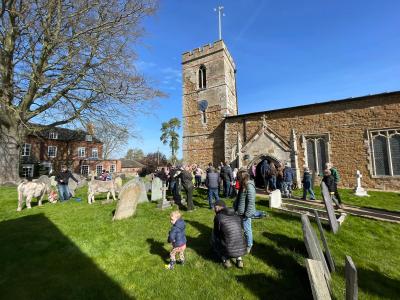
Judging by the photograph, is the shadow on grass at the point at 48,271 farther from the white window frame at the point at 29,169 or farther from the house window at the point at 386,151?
the white window frame at the point at 29,169

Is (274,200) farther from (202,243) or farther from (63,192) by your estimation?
(63,192)

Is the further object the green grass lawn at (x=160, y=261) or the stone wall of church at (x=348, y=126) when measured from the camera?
the stone wall of church at (x=348, y=126)

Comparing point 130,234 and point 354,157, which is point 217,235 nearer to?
point 130,234

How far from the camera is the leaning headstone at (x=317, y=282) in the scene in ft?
9.37

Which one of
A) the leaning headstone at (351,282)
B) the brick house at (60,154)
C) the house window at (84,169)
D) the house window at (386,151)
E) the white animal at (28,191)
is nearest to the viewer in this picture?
the leaning headstone at (351,282)

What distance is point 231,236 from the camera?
4434 mm

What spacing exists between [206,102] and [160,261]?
20.6 metres

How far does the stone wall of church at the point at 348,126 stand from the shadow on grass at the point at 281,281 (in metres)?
13.2

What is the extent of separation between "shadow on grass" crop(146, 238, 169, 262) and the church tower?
15820 mm

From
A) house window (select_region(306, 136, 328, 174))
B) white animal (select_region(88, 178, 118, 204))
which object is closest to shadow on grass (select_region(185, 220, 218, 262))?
white animal (select_region(88, 178, 118, 204))

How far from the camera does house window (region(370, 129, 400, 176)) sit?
14.0 metres

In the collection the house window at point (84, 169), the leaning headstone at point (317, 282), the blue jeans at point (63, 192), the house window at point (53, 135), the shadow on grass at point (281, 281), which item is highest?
the house window at point (53, 135)

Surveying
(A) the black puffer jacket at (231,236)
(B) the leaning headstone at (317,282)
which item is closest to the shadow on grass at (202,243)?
(A) the black puffer jacket at (231,236)

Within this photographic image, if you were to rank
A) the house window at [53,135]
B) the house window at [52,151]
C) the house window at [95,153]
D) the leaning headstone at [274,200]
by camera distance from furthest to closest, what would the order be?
the house window at [95,153], the house window at [53,135], the house window at [52,151], the leaning headstone at [274,200]
